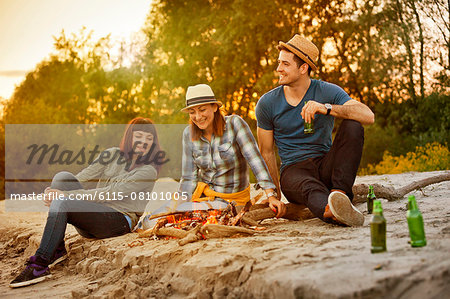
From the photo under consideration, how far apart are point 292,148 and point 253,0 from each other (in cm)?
1545

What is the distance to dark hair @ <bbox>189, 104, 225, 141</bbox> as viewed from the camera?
524 cm

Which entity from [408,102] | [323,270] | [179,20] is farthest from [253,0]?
[323,270]

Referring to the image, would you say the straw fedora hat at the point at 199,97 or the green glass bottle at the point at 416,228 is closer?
the green glass bottle at the point at 416,228

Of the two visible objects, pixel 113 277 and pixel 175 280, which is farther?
pixel 113 277

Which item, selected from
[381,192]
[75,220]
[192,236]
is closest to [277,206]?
[192,236]

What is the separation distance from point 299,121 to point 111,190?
219 centimetres

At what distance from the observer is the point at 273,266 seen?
10.9 feet

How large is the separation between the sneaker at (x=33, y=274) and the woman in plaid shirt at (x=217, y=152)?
1.60 metres

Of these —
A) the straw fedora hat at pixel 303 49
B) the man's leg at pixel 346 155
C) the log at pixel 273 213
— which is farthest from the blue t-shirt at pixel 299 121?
the log at pixel 273 213

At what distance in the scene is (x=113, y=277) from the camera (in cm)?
463

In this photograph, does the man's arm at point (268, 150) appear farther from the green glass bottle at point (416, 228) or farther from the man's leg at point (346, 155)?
the green glass bottle at point (416, 228)

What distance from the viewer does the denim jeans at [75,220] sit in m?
4.97

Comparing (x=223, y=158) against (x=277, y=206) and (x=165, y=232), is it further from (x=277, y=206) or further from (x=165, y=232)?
(x=165, y=232)

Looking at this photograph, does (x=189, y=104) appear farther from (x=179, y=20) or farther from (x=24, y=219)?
(x=179, y=20)
